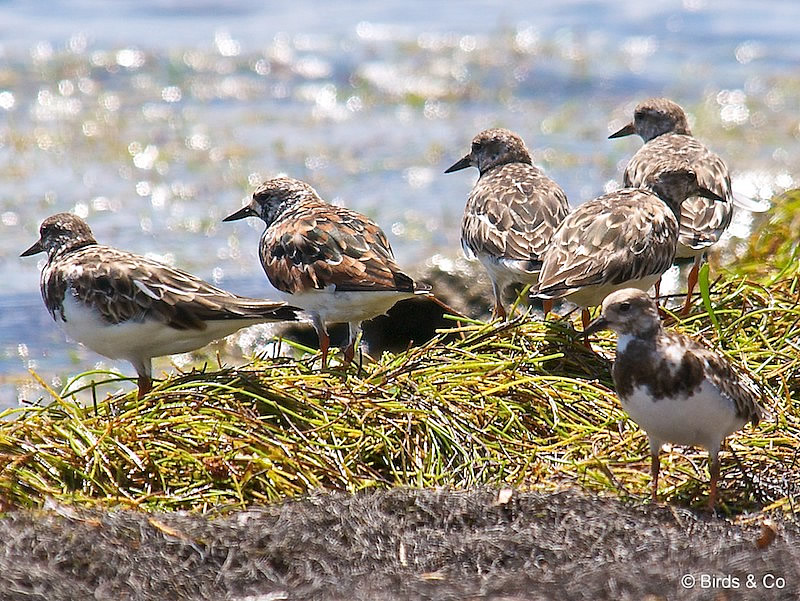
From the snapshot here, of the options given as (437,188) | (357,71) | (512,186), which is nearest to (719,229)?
(512,186)

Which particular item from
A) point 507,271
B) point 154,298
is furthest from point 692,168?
point 154,298

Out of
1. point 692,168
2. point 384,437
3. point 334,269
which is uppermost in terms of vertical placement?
point 692,168

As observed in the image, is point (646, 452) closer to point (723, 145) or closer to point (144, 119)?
point (723, 145)

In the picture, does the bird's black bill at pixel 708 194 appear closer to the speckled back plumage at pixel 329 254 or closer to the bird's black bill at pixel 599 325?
the speckled back plumage at pixel 329 254

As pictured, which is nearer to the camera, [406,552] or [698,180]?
[406,552]

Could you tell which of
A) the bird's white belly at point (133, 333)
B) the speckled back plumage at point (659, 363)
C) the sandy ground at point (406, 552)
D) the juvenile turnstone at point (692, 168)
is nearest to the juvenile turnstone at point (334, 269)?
the bird's white belly at point (133, 333)

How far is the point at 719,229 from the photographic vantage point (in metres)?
6.00

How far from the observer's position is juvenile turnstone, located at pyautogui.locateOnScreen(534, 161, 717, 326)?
4.93 metres

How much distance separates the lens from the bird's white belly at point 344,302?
497 centimetres

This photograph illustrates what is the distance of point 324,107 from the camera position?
12.8 meters

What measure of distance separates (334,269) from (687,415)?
1.72m

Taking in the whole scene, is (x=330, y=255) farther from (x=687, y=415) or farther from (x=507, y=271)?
(x=687, y=415)

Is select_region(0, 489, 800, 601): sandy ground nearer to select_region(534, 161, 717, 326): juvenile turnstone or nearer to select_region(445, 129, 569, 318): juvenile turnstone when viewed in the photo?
select_region(534, 161, 717, 326): juvenile turnstone

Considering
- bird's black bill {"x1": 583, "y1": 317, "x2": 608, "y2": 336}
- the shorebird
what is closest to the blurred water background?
the shorebird
